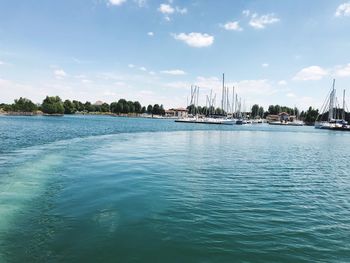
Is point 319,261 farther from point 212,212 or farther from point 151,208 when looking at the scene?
point 151,208

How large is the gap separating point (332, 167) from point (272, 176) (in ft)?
31.8

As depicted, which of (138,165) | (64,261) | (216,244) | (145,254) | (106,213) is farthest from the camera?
(138,165)

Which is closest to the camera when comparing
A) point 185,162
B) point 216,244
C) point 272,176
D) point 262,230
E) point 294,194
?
point 216,244

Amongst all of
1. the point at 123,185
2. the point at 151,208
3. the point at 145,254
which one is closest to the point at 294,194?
the point at 151,208

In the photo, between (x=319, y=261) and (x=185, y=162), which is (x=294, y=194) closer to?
(x=319, y=261)

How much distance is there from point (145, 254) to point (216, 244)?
2.51 metres

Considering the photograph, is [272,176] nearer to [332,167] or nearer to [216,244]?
[332,167]

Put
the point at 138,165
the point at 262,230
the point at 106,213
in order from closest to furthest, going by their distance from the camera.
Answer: the point at 262,230
the point at 106,213
the point at 138,165

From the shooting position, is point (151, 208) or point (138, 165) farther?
point (138, 165)

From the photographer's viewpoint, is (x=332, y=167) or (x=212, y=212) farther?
(x=332, y=167)

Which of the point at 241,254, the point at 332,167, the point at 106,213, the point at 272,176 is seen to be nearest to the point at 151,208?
the point at 106,213

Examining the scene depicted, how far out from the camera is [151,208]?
14820 mm

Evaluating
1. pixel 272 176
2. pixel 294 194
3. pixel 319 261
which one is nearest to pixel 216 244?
pixel 319 261

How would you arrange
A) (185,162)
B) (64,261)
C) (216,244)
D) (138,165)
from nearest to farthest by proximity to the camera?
(64,261), (216,244), (138,165), (185,162)
